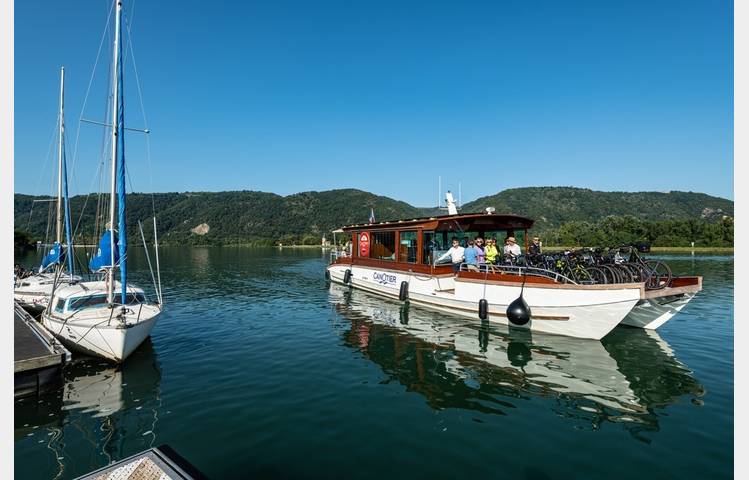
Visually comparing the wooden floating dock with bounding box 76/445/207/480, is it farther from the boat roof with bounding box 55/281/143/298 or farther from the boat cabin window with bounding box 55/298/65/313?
the boat cabin window with bounding box 55/298/65/313

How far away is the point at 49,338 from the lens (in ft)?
33.6

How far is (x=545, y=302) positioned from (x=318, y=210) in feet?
561

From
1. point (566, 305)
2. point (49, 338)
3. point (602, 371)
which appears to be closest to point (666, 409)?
point (602, 371)

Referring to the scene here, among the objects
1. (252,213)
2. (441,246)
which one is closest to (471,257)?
(441,246)

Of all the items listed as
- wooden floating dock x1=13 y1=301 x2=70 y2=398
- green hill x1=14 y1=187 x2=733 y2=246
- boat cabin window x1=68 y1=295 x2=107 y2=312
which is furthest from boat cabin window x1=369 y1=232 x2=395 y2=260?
green hill x1=14 y1=187 x2=733 y2=246

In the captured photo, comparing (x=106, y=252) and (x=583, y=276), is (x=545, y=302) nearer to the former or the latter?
(x=583, y=276)

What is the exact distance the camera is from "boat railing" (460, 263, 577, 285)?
40.8 feet

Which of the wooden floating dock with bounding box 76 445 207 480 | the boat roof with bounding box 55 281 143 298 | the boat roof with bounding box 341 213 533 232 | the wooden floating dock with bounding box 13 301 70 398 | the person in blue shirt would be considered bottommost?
the wooden floating dock with bounding box 13 301 70 398

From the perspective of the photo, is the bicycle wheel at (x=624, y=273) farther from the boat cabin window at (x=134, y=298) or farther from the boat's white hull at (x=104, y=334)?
the boat cabin window at (x=134, y=298)

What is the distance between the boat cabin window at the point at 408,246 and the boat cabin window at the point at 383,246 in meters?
1.33

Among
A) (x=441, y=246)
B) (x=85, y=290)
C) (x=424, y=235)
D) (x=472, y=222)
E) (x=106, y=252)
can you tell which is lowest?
(x=85, y=290)

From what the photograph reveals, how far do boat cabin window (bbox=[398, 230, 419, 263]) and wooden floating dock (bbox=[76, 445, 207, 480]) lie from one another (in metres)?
15.4

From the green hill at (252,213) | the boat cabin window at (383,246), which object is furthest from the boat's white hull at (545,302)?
the green hill at (252,213)

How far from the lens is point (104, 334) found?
9.62m
